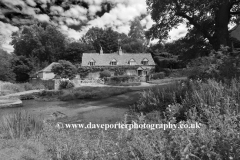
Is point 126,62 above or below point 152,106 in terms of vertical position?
above

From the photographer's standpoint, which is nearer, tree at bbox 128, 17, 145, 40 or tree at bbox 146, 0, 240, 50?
tree at bbox 146, 0, 240, 50

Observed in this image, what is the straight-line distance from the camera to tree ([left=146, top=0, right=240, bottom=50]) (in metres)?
9.20

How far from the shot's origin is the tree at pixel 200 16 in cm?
920

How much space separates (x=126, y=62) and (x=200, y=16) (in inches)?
1217

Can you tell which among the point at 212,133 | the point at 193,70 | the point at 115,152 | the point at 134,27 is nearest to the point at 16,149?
the point at 115,152

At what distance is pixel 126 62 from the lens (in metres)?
41.8

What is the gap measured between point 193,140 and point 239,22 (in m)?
13.7

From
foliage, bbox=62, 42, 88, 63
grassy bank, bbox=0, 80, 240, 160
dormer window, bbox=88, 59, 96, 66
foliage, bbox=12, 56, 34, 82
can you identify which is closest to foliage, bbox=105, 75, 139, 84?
dormer window, bbox=88, 59, 96, 66

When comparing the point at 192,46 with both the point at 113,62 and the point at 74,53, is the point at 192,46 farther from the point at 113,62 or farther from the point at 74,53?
the point at 74,53

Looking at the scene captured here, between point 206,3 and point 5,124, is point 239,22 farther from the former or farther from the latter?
point 5,124

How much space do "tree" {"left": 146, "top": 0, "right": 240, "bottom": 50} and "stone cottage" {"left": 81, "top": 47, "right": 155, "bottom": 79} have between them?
26.9m

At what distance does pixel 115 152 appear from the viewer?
2.27m

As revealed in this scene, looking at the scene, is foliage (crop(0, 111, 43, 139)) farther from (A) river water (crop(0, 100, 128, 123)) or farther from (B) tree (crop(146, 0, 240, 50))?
(B) tree (crop(146, 0, 240, 50))

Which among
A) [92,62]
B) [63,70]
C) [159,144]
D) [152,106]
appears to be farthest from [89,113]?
[92,62]
